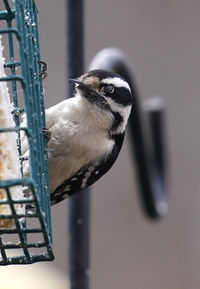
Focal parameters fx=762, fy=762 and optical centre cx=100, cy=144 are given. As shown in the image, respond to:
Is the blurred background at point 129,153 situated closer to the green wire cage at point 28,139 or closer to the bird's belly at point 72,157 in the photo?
the bird's belly at point 72,157

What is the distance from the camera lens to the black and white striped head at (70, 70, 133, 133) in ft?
10.9

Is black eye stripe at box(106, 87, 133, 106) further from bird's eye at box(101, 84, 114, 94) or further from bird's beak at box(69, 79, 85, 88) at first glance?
bird's beak at box(69, 79, 85, 88)

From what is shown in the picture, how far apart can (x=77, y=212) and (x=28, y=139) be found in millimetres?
818

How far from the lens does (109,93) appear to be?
3432 millimetres

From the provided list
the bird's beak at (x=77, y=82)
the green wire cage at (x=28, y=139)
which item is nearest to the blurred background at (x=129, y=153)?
the bird's beak at (x=77, y=82)

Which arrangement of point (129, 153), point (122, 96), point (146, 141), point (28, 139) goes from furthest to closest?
1. point (129, 153)
2. point (146, 141)
3. point (122, 96)
4. point (28, 139)

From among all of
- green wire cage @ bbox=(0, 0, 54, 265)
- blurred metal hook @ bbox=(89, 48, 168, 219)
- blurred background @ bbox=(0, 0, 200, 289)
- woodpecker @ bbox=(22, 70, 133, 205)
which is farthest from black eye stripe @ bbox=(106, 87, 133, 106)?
blurred background @ bbox=(0, 0, 200, 289)

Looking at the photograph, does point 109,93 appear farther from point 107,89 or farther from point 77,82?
point 77,82

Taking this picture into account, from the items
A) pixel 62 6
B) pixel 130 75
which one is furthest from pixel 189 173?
pixel 130 75

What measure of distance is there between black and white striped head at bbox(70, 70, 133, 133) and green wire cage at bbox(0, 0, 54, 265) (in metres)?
0.26

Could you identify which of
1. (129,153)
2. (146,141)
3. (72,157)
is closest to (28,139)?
(72,157)

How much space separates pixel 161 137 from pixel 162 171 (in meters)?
0.25

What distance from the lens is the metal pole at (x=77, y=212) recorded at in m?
3.08

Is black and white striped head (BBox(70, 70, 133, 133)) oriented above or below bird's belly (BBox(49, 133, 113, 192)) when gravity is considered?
above
